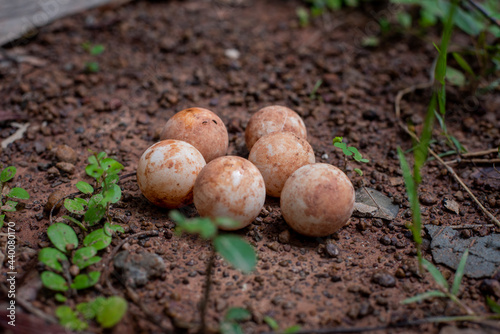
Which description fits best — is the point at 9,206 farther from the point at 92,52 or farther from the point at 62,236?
the point at 92,52

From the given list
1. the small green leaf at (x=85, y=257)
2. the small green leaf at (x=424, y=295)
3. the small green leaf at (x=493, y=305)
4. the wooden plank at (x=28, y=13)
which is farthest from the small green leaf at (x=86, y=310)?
the wooden plank at (x=28, y=13)

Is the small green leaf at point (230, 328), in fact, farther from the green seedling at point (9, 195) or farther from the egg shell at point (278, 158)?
the green seedling at point (9, 195)

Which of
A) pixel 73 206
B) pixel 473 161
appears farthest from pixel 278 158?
pixel 473 161

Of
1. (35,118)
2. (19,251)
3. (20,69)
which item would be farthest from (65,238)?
(20,69)

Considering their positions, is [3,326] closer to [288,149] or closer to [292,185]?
[292,185]

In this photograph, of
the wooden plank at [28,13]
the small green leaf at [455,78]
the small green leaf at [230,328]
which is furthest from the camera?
the wooden plank at [28,13]
